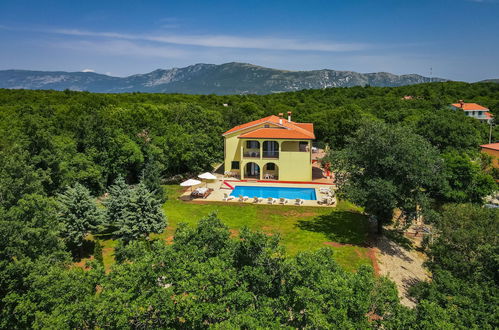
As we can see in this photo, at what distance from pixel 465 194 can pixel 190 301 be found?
28.0m

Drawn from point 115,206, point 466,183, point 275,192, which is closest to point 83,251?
point 115,206

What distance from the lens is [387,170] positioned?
19.8 meters

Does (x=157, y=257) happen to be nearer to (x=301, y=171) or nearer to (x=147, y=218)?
(x=147, y=218)

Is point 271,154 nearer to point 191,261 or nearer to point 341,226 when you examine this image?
point 341,226

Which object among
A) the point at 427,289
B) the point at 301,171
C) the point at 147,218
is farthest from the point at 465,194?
the point at 147,218

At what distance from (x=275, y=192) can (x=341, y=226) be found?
1048cm

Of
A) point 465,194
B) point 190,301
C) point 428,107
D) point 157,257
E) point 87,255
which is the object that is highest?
point 428,107

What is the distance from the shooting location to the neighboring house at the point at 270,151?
115ft

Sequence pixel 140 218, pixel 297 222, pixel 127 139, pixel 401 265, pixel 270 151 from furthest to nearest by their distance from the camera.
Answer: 1. pixel 270 151
2. pixel 127 139
3. pixel 297 222
4. pixel 401 265
5. pixel 140 218

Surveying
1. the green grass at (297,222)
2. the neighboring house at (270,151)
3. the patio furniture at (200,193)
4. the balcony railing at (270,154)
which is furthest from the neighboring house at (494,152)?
the patio furniture at (200,193)

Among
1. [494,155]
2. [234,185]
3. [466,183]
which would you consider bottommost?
[234,185]

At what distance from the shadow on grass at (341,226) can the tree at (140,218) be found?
1072 centimetres

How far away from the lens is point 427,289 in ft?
37.6

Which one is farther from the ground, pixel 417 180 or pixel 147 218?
pixel 417 180
